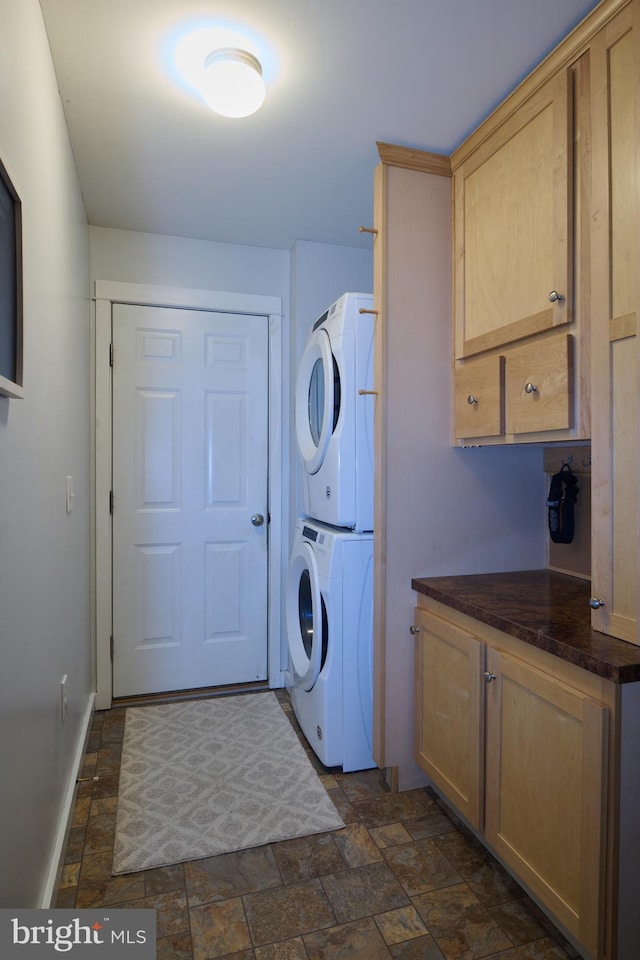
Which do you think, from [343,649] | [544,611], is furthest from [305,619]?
[544,611]

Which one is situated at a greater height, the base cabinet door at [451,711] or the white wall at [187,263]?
the white wall at [187,263]

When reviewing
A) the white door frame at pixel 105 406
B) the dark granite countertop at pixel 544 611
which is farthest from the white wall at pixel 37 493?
the dark granite countertop at pixel 544 611

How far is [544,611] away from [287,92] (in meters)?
1.74

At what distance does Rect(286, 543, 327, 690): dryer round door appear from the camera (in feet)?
7.05

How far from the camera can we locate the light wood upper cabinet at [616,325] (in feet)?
4.01

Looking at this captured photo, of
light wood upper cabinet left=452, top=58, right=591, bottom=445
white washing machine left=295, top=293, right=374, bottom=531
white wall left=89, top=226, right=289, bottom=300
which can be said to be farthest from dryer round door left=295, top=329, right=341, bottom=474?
white wall left=89, top=226, right=289, bottom=300

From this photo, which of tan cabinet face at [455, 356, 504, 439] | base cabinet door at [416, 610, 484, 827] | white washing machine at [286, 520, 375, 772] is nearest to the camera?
base cabinet door at [416, 610, 484, 827]

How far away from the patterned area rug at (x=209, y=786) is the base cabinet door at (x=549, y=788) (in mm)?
632

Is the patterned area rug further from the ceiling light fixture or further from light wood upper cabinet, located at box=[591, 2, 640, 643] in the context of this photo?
the ceiling light fixture

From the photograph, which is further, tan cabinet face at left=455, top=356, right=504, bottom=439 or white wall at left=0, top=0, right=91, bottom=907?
tan cabinet face at left=455, top=356, right=504, bottom=439

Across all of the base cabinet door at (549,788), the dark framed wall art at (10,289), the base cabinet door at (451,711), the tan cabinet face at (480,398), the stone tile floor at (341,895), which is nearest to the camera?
the dark framed wall art at (10,289)

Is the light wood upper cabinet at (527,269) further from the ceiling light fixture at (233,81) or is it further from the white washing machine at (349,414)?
the ceiling light fixture at (233,81)

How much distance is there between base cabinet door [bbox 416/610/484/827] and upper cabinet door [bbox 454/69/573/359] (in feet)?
3.14

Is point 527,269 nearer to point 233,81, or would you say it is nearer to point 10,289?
Result: point 233,81
